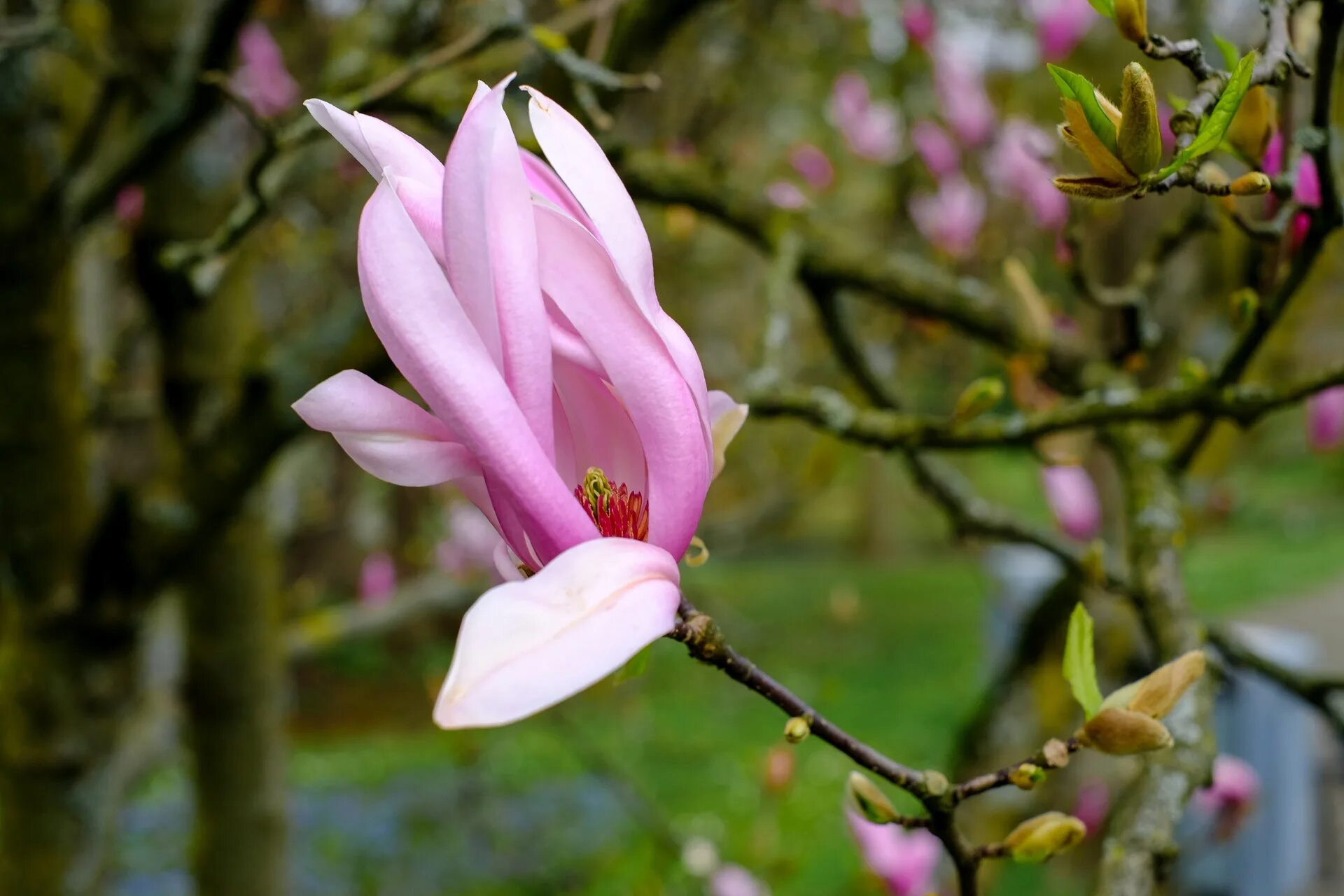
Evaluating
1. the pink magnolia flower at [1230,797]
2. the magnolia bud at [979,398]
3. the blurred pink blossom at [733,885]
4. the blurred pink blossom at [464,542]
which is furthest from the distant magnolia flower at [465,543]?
the magnolia bud at [979,398]

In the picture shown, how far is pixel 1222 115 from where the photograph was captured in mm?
450

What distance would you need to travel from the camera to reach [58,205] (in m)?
1.44

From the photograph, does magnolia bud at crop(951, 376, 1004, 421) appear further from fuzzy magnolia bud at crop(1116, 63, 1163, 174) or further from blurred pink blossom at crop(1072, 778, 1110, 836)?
blurred pink blossom at crop(1072, 778, 1110, 836)

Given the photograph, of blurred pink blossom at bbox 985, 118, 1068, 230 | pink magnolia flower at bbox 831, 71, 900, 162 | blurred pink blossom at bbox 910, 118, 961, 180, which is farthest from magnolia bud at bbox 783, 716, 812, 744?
pink magnolia flower at bbox 831, 71, 900, 162

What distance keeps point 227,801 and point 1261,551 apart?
41.1ft

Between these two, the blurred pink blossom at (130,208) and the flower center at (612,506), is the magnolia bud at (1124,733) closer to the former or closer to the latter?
the flower center at (612,506)

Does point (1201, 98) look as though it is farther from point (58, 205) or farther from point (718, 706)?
point (718, 706)

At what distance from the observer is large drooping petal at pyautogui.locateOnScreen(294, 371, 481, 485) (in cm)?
44

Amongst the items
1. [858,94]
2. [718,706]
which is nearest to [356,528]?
[718,706]

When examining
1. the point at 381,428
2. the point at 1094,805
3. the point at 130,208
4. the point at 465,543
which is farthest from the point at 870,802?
the point at 465,543

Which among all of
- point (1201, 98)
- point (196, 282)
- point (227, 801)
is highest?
point (1201, 98)

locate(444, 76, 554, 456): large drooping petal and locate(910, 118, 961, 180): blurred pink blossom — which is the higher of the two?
locate(444, 76, 554, 456): large drooping petal

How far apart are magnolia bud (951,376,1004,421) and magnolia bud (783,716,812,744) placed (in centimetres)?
51

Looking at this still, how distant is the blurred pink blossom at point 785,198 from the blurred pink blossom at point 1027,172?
12.1 inches
